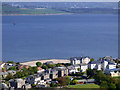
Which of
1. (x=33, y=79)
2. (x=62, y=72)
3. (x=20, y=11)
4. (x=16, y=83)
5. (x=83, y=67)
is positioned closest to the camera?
(x=16, y=83)

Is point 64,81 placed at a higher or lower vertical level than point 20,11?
lower

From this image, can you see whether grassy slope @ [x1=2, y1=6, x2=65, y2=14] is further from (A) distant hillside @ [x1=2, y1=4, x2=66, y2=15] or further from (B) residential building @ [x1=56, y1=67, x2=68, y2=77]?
(B) residential building @ [x1=56, y1=67, x2=68, y2=77]

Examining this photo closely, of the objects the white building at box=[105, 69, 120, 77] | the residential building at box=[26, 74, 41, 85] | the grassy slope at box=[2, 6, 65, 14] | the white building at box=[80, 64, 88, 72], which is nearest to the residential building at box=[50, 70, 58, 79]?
the residential building at box=[26, 74, 41, 85]

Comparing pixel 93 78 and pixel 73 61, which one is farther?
pixel 73 61

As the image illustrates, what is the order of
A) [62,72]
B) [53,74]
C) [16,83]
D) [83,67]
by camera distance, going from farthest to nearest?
1. [83,67]
2. [62,72]
3. [53,74]
4. [16,83]

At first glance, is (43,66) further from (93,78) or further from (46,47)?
(46,47)

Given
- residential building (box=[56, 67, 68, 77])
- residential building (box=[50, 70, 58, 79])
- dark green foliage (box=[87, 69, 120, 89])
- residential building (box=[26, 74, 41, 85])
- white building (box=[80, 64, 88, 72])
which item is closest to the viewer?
dark green foliage (box=[87, 69, 120, 89])

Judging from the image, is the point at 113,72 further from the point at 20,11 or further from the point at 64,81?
the point at 20,11

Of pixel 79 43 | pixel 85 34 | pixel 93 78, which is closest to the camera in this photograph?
pixel 93 78

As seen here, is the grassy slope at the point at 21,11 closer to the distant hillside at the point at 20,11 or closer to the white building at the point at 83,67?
the distant hillside at the point at 20,11

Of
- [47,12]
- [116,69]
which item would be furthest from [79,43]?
[47,12]

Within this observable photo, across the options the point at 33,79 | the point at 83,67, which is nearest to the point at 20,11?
the point at 83,67
